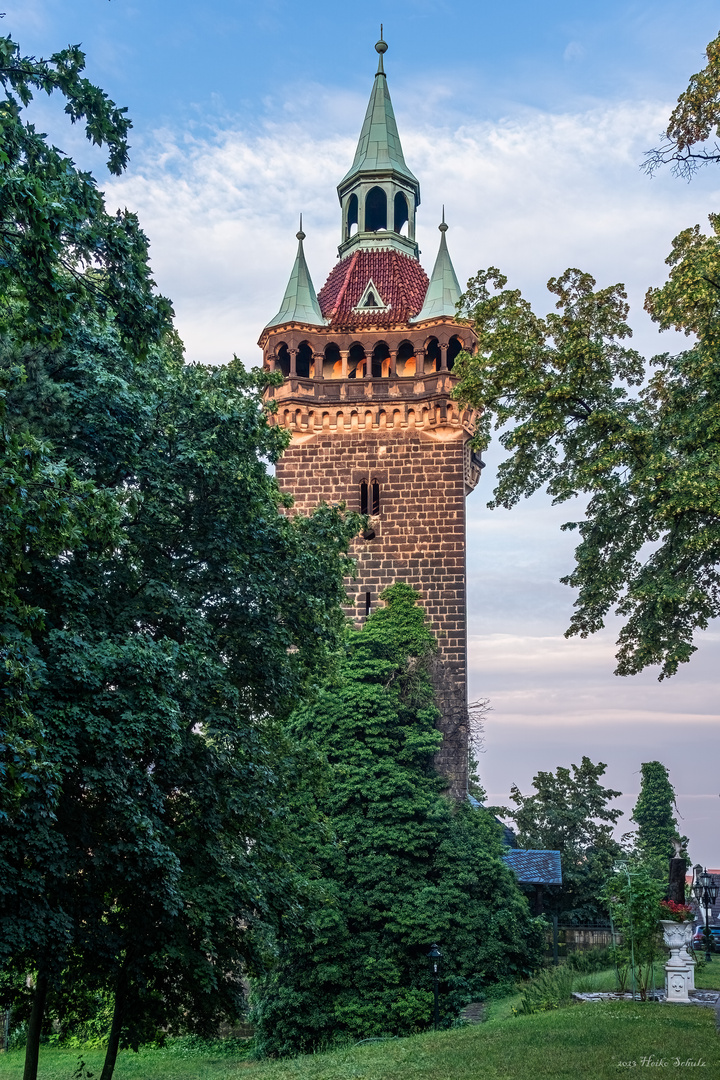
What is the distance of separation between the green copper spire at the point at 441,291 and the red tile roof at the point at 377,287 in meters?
0.83

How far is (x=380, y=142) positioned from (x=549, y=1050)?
3352 cm

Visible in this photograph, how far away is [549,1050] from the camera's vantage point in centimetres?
1383

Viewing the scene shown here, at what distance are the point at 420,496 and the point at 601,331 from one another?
15.7m

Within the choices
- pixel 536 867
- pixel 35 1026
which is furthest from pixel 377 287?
pixel 35 1026

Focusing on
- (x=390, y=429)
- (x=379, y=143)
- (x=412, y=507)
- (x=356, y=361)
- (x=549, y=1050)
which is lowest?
(x=549, y=1050)

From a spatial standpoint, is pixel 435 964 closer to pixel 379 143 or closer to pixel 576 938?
pixel 576 938

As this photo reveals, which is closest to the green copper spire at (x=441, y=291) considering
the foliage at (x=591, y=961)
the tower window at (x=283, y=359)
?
the tower window at (x=283, y=359)

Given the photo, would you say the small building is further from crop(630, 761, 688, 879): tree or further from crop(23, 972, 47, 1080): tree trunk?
crop(23, 972, 47, 1080): tree trunk

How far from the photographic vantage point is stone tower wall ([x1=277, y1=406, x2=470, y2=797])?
30.5 meters

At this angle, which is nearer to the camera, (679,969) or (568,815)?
(679,969)

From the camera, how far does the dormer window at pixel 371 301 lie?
1405 inches

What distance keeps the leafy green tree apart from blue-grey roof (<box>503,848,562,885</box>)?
23.9 ft

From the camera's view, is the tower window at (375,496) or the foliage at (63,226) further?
the tower window at (375,496)

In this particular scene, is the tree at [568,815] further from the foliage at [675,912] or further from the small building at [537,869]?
the foliage at [675,912]
